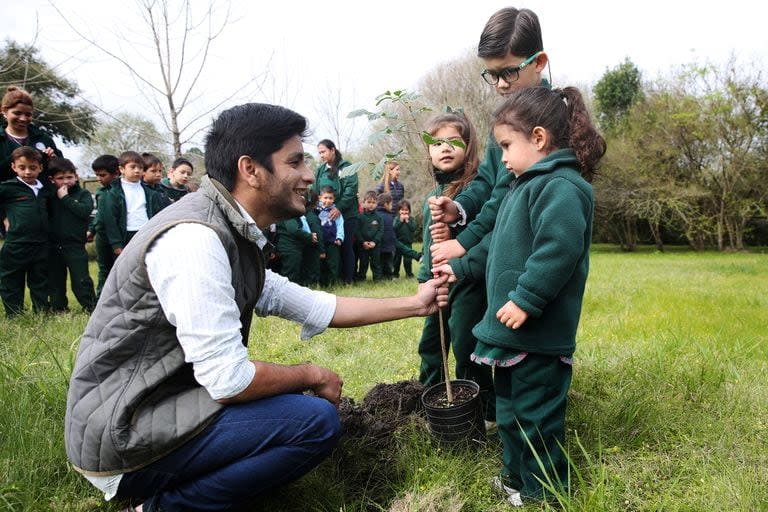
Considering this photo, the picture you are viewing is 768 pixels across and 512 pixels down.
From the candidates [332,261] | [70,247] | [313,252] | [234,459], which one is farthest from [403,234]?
[234,459]

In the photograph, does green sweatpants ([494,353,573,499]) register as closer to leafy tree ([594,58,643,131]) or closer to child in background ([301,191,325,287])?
child in background ([301,191,325,287])

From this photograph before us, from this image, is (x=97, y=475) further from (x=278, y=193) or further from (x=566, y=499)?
(x=566, y=499)

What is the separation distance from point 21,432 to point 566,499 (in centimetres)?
222

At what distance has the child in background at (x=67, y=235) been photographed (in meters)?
5.54

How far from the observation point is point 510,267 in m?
1.95

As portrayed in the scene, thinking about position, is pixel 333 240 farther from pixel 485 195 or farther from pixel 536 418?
pixel 536 418

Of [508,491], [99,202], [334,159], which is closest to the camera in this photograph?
[508,491]

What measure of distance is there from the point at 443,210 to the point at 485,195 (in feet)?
0.94

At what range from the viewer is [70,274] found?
562cm

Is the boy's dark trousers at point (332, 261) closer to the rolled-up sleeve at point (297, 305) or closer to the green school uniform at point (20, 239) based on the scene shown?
the green school uniform at point (20, 239)

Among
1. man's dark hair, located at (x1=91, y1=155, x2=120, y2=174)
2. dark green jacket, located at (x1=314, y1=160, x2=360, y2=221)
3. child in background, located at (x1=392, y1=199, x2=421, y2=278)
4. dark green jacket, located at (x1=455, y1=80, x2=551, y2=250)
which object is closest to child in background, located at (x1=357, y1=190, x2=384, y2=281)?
dark green jacket, located at (x1=314, y1=160, x2=360, y2=221)

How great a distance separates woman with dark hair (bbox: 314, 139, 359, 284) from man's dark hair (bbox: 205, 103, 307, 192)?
5610mm

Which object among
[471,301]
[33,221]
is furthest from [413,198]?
[471,301]

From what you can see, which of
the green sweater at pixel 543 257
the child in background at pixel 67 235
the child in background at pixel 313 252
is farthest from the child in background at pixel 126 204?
the green sweater at pixel 543 257
